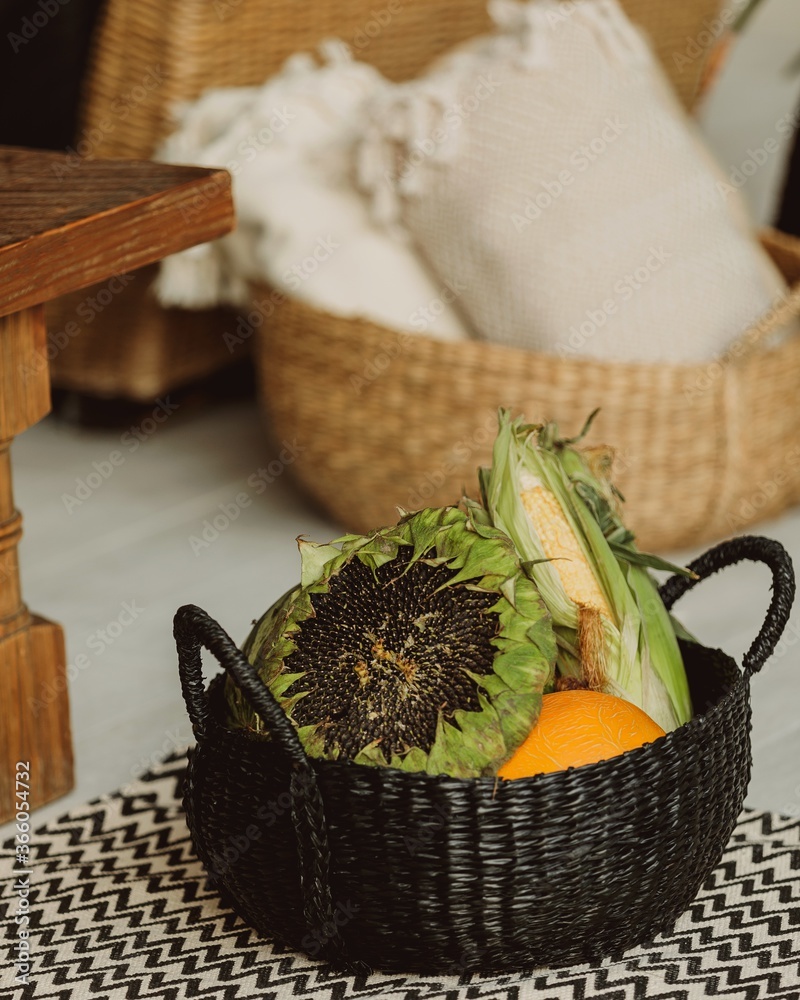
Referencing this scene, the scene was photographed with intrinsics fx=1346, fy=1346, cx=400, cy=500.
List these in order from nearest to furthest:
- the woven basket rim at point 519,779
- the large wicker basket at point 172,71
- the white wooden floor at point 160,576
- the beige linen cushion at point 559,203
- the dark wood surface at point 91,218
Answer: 1. the woven basket rim at point 519,779
2. the dark wood surface at point 91,218
3. the white wooden floor at point 160,576
4. the beige linen cushion at point 559,203
5. the large wicker basket at point 172,71

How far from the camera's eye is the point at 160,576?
162cm

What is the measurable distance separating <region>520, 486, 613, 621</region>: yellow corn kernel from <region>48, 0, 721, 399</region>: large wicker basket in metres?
1.11

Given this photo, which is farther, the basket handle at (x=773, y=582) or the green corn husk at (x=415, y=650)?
the basket handle at (x=773, y=582)

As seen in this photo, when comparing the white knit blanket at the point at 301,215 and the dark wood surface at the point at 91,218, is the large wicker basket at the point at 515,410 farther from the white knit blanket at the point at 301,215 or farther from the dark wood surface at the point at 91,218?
the dark wood surface at the point at 91,218

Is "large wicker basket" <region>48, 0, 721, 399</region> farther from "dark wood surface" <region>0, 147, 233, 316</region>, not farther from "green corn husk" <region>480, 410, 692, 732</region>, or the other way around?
"green corn husk" <region>480, 410, 692, 732</region>

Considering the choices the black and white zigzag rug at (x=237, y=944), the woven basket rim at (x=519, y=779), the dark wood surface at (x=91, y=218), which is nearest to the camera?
the woven basket rim at (x=519, y=779)

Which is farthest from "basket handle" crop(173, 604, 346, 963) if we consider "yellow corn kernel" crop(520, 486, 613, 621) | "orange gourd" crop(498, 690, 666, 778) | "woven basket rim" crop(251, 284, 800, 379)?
"woven basket rim" crop(251, 284, 800, 379)

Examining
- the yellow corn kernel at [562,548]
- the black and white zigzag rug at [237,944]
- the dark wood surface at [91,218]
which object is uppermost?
the dark wood surface at [91,218]

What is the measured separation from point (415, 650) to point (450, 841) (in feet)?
0.36

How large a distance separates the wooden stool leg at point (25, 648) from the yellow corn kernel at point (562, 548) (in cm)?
38

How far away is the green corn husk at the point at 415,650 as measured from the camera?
0.76 meters

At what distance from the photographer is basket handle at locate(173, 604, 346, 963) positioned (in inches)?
29.2

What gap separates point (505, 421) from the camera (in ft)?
3.08

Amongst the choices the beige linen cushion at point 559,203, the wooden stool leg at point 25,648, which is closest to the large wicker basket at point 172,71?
the beige linen cushion at point 559,203
